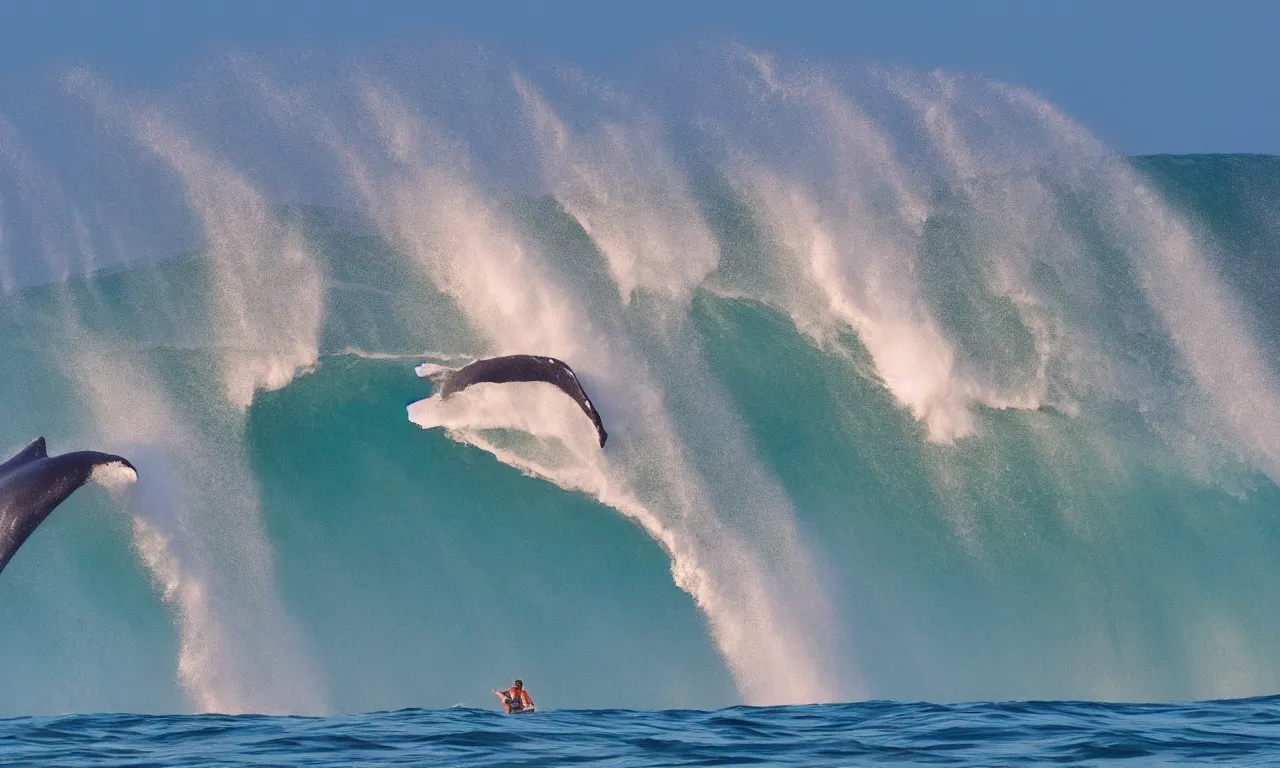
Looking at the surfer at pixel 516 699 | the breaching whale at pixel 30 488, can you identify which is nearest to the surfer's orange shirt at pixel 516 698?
the surfer at pixel 516 699

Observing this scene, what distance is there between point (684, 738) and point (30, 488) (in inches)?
267

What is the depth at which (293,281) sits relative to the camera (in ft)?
61.2

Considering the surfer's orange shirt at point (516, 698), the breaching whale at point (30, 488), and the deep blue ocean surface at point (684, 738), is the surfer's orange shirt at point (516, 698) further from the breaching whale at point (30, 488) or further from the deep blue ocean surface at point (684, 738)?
the breaching whale at point (30, 488)

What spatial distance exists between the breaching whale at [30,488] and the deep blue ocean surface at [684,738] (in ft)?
5.97

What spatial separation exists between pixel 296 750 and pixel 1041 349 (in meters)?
12.5

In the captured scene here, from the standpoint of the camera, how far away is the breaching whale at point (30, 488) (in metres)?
12.4

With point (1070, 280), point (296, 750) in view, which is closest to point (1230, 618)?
point (1070, 280)

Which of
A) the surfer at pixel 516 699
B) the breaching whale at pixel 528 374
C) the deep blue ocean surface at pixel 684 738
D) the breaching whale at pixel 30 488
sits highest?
the breaching whale at pixel 528 374

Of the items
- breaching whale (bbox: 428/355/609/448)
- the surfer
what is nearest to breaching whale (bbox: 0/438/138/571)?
breaching whale (bbox: 428/355/609/448)

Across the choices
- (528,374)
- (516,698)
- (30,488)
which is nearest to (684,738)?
(516,698)

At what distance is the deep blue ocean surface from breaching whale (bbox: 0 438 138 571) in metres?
1.82

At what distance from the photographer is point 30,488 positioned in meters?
12.6

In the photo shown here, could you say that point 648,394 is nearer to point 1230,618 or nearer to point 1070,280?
point 1070,280

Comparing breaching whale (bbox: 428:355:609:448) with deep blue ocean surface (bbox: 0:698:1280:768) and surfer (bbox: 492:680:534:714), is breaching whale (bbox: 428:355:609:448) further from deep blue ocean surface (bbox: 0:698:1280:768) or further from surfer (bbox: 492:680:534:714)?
deep blue ocean surface (bbox: 0:698:1280:768)
